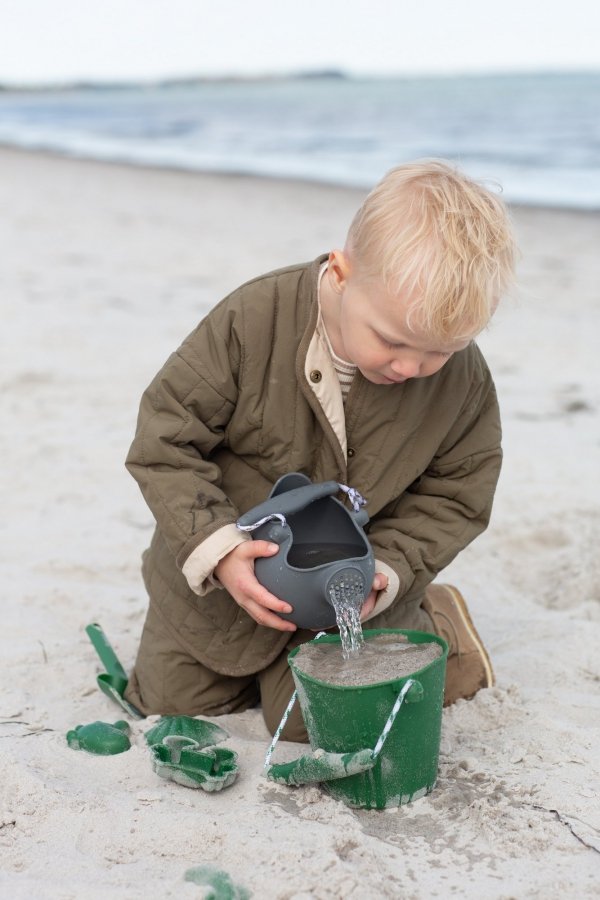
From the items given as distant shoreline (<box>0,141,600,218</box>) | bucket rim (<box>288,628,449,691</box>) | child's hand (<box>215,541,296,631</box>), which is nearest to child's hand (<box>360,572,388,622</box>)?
bucket rim (<box>288,628,449,691</box>)

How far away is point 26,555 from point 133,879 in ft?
4.77

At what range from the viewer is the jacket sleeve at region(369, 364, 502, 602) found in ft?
7.38

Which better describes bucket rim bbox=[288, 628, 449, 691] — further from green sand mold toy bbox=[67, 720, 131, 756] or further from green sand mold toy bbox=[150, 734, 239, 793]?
green sand mold toy bbox=[67, 720, 131, 756]

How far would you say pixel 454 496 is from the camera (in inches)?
90.0

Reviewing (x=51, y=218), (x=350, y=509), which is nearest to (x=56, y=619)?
(x=350, y=509)

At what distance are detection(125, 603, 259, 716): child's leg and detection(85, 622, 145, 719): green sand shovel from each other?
0.03 metres

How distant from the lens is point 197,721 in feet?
7.23

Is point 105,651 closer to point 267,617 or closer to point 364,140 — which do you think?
point 267,617

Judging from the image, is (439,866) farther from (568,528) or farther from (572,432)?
(572,432)

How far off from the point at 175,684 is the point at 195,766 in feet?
1.39

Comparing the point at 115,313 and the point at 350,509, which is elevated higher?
the point at 350,509

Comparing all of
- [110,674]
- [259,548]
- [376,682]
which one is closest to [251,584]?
[259,548]

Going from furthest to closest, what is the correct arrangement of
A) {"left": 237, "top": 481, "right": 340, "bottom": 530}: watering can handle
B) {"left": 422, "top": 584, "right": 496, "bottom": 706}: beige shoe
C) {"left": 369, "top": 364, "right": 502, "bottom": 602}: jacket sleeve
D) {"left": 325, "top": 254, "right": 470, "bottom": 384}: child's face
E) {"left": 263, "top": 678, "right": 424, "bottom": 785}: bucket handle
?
{"left": 422, "top": 584, "right": 496, "bottom": 706}: beige shoe → {"left": 369, "top": 364, "right": 502, "bottom": 602}: jacket sleeve → {"left": 237, "top": 481, "right": 340, "bottom": 530}: watering can handle → {"left": 325, "top": 254, "right": 470, "bottom": 384}: child's face → {"left": 263, "top": 678, "right": 424, "bottom": 785}: bucket handle

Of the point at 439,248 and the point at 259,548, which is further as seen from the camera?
the point at 259,548
